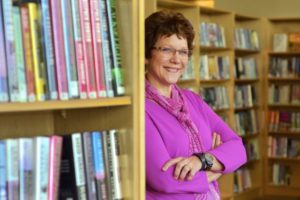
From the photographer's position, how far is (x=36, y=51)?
123cm

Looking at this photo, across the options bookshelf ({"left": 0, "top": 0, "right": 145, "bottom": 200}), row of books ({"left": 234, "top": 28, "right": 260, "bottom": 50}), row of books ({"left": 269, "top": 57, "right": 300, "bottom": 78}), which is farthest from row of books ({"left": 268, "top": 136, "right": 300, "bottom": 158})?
bookshelf ({"left": 0, "top": 0, "right": 145, "bottom": 200})

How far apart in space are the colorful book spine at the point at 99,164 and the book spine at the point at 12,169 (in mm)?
220

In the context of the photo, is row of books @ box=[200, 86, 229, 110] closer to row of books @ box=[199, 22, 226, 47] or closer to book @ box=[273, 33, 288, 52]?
row of books @ box=[199, 22, 226, 47]

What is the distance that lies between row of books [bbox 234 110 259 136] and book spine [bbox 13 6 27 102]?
4.70 meters

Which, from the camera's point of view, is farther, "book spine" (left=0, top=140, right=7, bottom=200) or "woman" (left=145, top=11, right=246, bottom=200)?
"woman" (left=145, top=11, right=246, bottom=200)

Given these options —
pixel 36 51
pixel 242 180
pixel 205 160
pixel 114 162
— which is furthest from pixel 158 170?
pixel 242 180

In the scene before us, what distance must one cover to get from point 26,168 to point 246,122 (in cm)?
495

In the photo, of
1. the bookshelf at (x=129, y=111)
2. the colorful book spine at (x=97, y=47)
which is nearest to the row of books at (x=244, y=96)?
the bookshelf at (x=129, y=111)

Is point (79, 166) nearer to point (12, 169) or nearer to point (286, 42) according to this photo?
point (12, 169)

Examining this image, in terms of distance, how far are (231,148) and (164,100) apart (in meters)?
0.31

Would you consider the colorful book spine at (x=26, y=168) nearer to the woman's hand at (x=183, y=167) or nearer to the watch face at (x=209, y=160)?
the woman's hand at (x=183, y=167)

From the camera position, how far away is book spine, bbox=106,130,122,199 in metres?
1.39

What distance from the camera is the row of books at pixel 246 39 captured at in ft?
19.0

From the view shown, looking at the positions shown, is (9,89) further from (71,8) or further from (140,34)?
(140,34)
